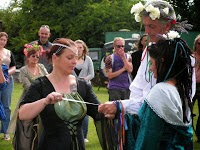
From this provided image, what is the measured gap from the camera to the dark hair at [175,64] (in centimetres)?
321

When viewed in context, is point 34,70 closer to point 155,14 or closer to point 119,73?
point 119,73

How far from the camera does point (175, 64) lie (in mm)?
3232

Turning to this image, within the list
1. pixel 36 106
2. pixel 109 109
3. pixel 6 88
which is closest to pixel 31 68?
pixel 6 88

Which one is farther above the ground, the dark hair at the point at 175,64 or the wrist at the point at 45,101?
the dark hair at the point at 175,64

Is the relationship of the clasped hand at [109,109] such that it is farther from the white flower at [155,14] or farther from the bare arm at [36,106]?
the white flower at [155,14]

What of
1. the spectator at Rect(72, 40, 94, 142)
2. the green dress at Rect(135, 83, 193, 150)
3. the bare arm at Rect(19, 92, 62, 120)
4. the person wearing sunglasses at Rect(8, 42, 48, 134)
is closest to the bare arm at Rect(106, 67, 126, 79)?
the spectator at Rect(72, 40, 94, 142)

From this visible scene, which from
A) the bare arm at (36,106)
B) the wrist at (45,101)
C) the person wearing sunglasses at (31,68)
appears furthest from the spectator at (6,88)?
the wrist at (45,101)

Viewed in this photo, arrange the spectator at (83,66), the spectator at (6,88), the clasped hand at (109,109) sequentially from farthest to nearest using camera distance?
the spectator at (6,88) < the spectator at (83,66) < the clasped hand at (109,109)

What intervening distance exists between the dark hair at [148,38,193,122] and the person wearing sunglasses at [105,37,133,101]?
506cm

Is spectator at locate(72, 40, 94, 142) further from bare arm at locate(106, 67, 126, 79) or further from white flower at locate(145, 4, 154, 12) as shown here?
white flower at locate(145, 4, 154, 12)

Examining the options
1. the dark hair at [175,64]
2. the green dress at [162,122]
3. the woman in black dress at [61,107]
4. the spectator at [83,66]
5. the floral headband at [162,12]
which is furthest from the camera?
the spectator at [83,66]

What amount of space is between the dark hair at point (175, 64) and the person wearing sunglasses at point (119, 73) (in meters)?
5.06

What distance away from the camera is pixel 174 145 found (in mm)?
3180

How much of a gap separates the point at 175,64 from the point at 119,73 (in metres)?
5.27
